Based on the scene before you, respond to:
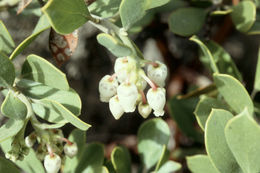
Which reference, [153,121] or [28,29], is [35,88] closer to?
[153,121]

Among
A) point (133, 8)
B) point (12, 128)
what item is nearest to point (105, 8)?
point (133, 8)

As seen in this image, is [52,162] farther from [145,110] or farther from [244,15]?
[244,15]

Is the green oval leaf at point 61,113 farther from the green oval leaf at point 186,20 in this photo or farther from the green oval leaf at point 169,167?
the green oval leaf at point 186,20

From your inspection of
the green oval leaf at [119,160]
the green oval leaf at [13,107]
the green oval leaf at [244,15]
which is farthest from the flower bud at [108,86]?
the green oval leaf at [244,15]

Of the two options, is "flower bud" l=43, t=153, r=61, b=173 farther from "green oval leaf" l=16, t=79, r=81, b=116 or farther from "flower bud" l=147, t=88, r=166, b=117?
"flower bud" l=147, t=88, r=166, b=117

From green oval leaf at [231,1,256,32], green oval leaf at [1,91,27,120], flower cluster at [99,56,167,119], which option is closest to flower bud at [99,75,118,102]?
flower cluster at [99,56,167,119]

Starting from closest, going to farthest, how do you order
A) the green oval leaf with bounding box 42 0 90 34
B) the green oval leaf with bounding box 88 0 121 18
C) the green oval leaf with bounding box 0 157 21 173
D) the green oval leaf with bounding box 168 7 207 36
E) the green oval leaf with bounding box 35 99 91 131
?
the green oval leaf with bounding box 42 0 90 34, the green oval leaf with bounding box 35 99 91 131, the green oval leaf with bounding box 88 0 121 18, the green oval leaf with bounding box 0 157 21 173, the green oval leaf with bounding box 168 7 207 36

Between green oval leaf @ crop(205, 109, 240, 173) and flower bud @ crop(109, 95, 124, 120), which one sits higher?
flower bud @ crop(109, 95, 124, 120)

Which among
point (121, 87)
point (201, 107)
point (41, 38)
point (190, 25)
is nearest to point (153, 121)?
point (201, 107)
